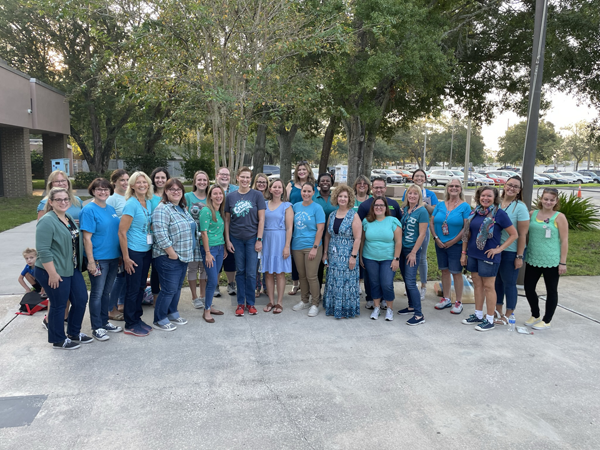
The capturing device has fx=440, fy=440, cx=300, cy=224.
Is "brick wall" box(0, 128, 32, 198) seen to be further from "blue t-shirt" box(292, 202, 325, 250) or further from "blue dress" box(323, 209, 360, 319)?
"blue dress" box(323, 209, 360, 319)

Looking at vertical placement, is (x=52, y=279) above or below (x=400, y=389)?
above

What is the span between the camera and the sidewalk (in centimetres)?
306

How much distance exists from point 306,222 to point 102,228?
7.56 feet

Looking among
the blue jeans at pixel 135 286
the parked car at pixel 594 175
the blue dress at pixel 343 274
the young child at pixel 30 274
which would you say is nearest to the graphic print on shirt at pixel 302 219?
the blue dress at pixel 343 274

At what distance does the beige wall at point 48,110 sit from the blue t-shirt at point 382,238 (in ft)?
60.4

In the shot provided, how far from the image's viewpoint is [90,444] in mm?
2938

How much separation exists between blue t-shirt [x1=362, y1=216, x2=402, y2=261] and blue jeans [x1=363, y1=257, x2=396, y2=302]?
0.08m

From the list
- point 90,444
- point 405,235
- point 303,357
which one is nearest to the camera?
point 90,444

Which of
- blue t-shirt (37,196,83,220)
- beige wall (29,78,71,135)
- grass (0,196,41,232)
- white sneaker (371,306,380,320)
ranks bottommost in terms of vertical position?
white sneaker (371,306,380,320)

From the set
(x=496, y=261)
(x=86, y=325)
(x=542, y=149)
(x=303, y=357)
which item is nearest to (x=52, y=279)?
(x=86, y=325)

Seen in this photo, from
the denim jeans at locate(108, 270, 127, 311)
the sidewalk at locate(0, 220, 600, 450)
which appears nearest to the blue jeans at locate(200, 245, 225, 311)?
the sidewalk at locate(0, 220, 600, 450)

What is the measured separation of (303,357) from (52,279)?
245 cm

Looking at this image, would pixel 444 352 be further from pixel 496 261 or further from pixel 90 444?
pixel 90 444

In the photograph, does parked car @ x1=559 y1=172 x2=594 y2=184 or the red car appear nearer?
the red car
